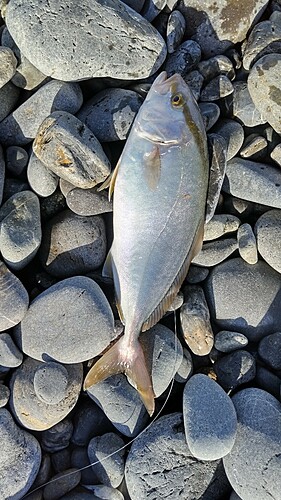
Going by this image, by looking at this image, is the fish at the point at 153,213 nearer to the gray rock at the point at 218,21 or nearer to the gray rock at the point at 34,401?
the gray rock at the point at 34,401

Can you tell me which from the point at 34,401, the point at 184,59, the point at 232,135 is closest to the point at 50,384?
the point at 34,401

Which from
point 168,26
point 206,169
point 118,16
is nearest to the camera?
point 206,169

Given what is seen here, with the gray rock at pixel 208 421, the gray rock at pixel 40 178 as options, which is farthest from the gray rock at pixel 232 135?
the gray rock at pixel 208 421

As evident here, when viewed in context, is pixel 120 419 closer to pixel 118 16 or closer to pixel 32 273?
pixel 32 273

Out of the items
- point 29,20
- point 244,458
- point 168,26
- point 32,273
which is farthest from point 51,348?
point 168,26

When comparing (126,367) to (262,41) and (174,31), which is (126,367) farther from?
(262,41)

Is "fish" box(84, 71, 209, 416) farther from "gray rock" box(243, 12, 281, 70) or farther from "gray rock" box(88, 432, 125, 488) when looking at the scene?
"gray rock" box(243, 12, 281, 70)

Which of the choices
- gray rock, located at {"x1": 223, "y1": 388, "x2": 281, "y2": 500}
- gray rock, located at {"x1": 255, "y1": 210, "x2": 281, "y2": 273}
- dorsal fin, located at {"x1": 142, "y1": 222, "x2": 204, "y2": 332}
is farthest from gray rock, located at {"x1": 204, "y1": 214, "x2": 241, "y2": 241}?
gray rock, located at {"x1": 223, "y1": 388, "x2": 281, "y2": 500}
